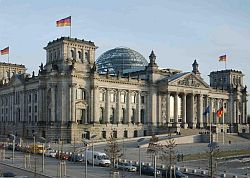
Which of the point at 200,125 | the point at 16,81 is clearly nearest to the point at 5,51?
the point at 16,81

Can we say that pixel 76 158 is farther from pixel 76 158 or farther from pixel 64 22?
pixel 64 22

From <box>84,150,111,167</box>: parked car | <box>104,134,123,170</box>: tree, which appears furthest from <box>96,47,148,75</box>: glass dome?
<box>104,134,123,170</box>: tree

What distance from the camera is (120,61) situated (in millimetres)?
147250

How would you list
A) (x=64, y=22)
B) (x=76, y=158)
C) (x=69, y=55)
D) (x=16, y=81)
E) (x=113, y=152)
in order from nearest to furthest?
1. (x=113, y=152)
2. (x=76, y=158)
3. (x=64, y=22)
4. (x=69, y=55)
5. (x=16, y=81)

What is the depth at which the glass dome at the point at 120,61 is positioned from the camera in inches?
5748

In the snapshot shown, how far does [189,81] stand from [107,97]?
30.0 meters

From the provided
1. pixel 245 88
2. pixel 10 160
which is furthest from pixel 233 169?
pixel 245 88

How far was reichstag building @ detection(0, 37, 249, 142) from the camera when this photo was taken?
107 meters

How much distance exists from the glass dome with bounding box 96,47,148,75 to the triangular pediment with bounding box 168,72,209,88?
60.3 ft

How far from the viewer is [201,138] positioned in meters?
115

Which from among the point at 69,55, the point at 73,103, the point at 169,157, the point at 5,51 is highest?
the point at 5,51

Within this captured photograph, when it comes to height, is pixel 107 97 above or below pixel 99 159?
above

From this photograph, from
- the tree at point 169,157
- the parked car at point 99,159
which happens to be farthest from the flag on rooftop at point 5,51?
the tree at point 169,157

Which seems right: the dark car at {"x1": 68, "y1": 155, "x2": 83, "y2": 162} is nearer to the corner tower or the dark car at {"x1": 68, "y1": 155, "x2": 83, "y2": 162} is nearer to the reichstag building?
the reichstag building
